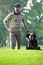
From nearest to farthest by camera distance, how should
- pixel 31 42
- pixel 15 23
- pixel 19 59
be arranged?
pixel 19 59 → pixel 15 23 → pixel 31 42

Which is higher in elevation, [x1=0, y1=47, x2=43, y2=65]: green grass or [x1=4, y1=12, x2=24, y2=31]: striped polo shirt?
A: [x1=4, y1=12, x2=24, y2=31]: striped polo shirt

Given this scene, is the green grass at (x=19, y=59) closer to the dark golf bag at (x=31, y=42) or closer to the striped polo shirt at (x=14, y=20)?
the striped polo shirt at (x=14, y=20)

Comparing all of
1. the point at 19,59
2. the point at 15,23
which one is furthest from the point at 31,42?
the point at 19,59

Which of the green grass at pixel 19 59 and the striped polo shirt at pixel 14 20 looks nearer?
the green grass at pixel 19 59

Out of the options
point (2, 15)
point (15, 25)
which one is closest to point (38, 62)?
point (15, 25)

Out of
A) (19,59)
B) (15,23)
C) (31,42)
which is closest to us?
(19,59)

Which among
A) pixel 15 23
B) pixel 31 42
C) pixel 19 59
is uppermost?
pixel 15 23

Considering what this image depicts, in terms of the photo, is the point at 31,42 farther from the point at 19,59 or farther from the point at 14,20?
the point at 19,59

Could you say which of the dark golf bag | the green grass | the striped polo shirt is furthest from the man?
the green grass

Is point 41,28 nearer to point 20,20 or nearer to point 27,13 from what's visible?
point 27,13

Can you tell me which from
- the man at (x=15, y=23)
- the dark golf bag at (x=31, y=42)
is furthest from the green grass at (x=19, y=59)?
the dark golf bag at (x=31, y=42)

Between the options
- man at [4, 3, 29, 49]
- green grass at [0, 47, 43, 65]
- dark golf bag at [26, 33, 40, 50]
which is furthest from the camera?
dark golf bag at [26, 33, 40, 50]

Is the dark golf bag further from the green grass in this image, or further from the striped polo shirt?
the green grass

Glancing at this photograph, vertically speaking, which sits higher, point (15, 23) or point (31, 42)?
point (15, 23)
